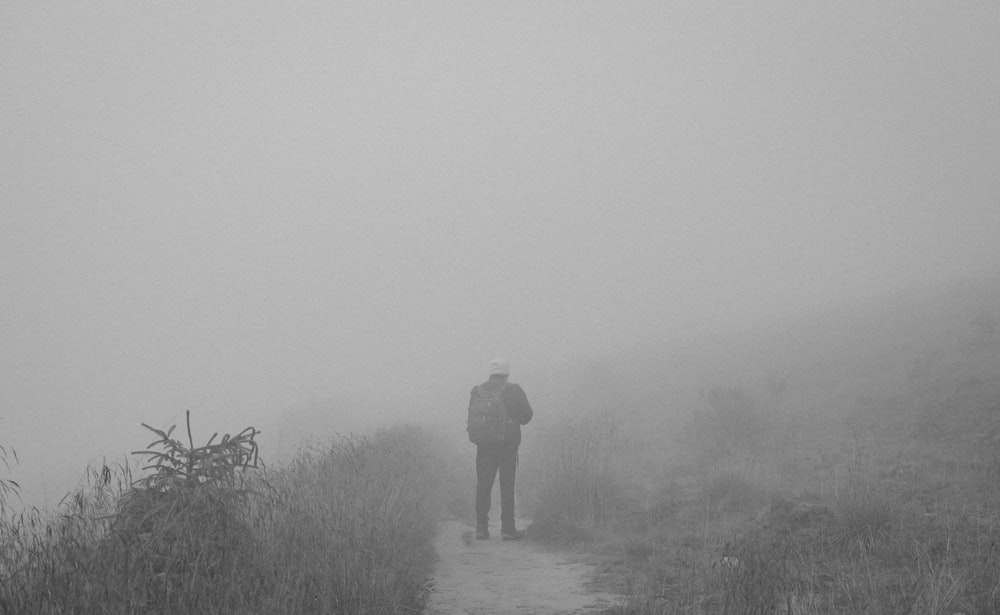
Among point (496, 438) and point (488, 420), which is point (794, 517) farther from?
point (488, 420)

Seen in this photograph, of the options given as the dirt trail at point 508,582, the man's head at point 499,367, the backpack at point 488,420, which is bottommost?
the dirt trail at point 508,582

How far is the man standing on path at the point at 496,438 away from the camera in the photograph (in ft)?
31.9

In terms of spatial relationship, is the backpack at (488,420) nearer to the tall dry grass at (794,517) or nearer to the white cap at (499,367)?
the white cap at (499,367)

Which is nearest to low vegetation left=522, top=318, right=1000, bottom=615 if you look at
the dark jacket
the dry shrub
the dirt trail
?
the dry shrub

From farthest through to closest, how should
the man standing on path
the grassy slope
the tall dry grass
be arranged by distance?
the man standing on path < the grassy slope < the tall dry grass

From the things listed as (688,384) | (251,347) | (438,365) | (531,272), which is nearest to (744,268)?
(531,272)

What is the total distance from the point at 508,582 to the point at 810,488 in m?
5.02

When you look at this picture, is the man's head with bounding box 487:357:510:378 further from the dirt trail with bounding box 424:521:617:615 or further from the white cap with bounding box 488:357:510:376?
the dirt trail with bounding box 424:521:617:615

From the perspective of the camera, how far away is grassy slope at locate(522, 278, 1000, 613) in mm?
4473

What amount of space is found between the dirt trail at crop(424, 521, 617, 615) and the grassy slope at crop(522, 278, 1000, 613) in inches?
18.2

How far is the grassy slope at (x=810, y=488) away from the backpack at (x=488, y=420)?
4.46 feet

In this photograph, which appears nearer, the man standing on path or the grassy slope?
the grassy slope

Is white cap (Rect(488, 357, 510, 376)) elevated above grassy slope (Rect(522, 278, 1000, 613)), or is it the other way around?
white cap (Rect(488, 357, 510, 376))

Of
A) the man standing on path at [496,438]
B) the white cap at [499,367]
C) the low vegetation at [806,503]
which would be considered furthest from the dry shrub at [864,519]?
the white cap at [499,367]
